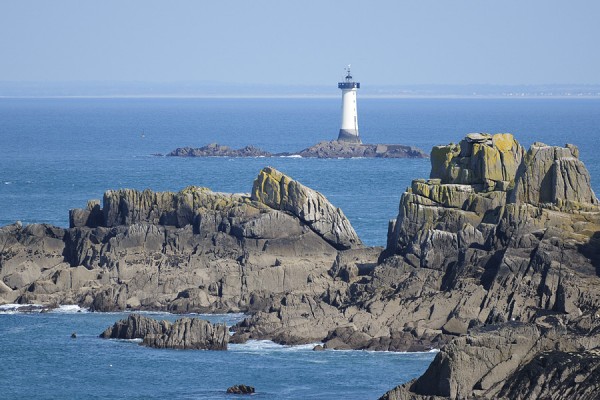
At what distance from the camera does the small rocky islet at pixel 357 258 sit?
4866cm

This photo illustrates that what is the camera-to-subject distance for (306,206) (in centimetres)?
6053

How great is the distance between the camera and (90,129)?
18088 centimetres

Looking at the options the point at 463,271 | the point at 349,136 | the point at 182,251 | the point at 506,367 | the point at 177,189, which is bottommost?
the point at 349,136

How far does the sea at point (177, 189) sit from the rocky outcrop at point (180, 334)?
48 cm

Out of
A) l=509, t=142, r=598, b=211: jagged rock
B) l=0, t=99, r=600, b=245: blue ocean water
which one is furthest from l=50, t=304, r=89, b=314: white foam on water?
l=0, t=99, r=600, b=245: blue ocean water

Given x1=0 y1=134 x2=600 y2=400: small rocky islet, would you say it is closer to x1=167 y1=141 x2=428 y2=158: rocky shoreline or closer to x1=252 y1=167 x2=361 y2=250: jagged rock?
x1=252 y1=167 x2=361 y2=250: jagged rock

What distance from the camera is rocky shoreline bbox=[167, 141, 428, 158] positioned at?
415ft

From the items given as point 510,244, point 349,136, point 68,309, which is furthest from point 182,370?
point 349,136

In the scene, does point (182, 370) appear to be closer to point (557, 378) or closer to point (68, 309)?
point (68, 309)

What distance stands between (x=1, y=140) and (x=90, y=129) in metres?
30.6

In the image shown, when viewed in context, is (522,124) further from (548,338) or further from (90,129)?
(548,338)

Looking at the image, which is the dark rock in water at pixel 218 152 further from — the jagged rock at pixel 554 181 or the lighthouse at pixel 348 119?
the jagged rock at pixel 554 181

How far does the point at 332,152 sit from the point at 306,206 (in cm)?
6712

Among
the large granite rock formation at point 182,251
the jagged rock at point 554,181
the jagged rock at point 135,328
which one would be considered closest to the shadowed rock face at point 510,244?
the jagged rock at point 554,181
